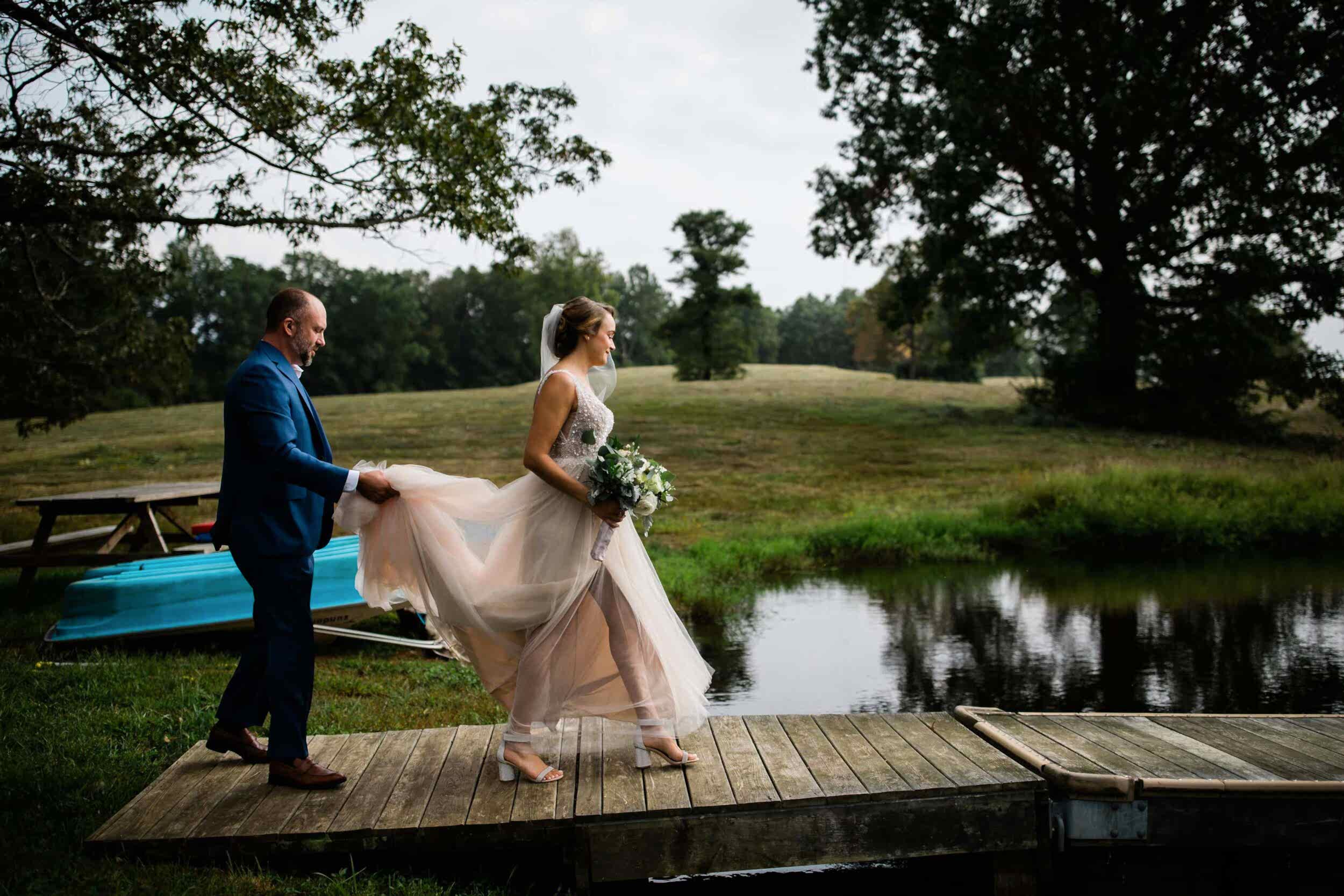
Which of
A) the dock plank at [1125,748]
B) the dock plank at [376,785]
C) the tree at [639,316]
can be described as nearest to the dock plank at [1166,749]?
the dock plank at [1125,748]

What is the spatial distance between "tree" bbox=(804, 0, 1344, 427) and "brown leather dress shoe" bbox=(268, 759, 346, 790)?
25.4m

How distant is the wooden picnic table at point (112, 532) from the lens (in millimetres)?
10578

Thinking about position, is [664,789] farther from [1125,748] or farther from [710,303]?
[710,303]

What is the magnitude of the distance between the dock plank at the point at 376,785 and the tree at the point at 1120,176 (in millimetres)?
24733

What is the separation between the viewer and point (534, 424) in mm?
4996

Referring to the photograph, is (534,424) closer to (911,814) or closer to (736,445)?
(911,814)

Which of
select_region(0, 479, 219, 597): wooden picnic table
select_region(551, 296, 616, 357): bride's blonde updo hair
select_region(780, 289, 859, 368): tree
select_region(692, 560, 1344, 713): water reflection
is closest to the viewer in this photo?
select_region(551, 296, 616, 357): bride's blonde updo hair

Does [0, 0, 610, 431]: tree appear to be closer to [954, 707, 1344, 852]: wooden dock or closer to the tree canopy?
[954, 707, 1344, 852]: wooden dock

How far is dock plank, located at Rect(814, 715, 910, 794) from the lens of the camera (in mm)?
4824

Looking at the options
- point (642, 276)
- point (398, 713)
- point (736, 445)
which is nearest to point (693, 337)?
point (736, 445)

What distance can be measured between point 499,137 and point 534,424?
10.4 metres

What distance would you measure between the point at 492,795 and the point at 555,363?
2.10 m

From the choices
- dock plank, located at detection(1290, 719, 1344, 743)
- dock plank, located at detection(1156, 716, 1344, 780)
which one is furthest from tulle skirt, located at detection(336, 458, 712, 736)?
dock plank, located at detection(1290, 719, 1344, 743)

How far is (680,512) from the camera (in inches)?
748
